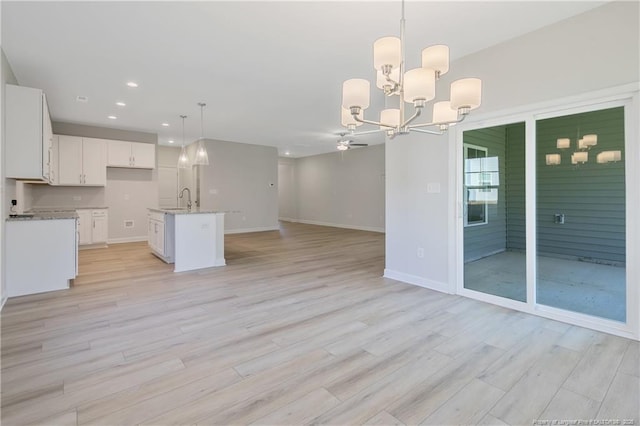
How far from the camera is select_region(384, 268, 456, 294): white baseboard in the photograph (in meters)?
3.81

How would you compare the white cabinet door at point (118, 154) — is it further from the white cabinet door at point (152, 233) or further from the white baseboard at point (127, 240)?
the white cabinet door at point (152, 233)

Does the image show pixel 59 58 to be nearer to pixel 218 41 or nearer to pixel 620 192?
pixel 218 41

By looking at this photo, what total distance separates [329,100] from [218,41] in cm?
243

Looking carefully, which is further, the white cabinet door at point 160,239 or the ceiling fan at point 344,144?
the ceiling fan at point 344,144

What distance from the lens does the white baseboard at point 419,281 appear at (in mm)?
3808

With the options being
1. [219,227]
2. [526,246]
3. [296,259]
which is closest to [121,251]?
[219,227]

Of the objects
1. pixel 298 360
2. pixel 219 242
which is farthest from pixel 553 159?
pixel 219 242

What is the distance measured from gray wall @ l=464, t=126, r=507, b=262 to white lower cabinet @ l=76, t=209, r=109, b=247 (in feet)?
23.9

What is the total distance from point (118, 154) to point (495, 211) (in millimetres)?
7839

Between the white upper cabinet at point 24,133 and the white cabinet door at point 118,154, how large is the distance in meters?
3.61

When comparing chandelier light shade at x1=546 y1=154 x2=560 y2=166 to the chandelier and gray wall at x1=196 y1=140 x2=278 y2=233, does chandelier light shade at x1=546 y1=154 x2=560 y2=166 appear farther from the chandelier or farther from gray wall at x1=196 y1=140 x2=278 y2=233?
gray wall at x1=196 y1=140 x2=278 y2=233

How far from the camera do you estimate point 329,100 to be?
5383mm

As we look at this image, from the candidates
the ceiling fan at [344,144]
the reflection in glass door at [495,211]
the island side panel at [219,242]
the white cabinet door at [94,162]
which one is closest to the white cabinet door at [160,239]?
the island side panel at [219,242]

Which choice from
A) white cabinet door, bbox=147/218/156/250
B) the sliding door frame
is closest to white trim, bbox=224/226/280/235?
white cabinet door, bbox=147/218/156/250
